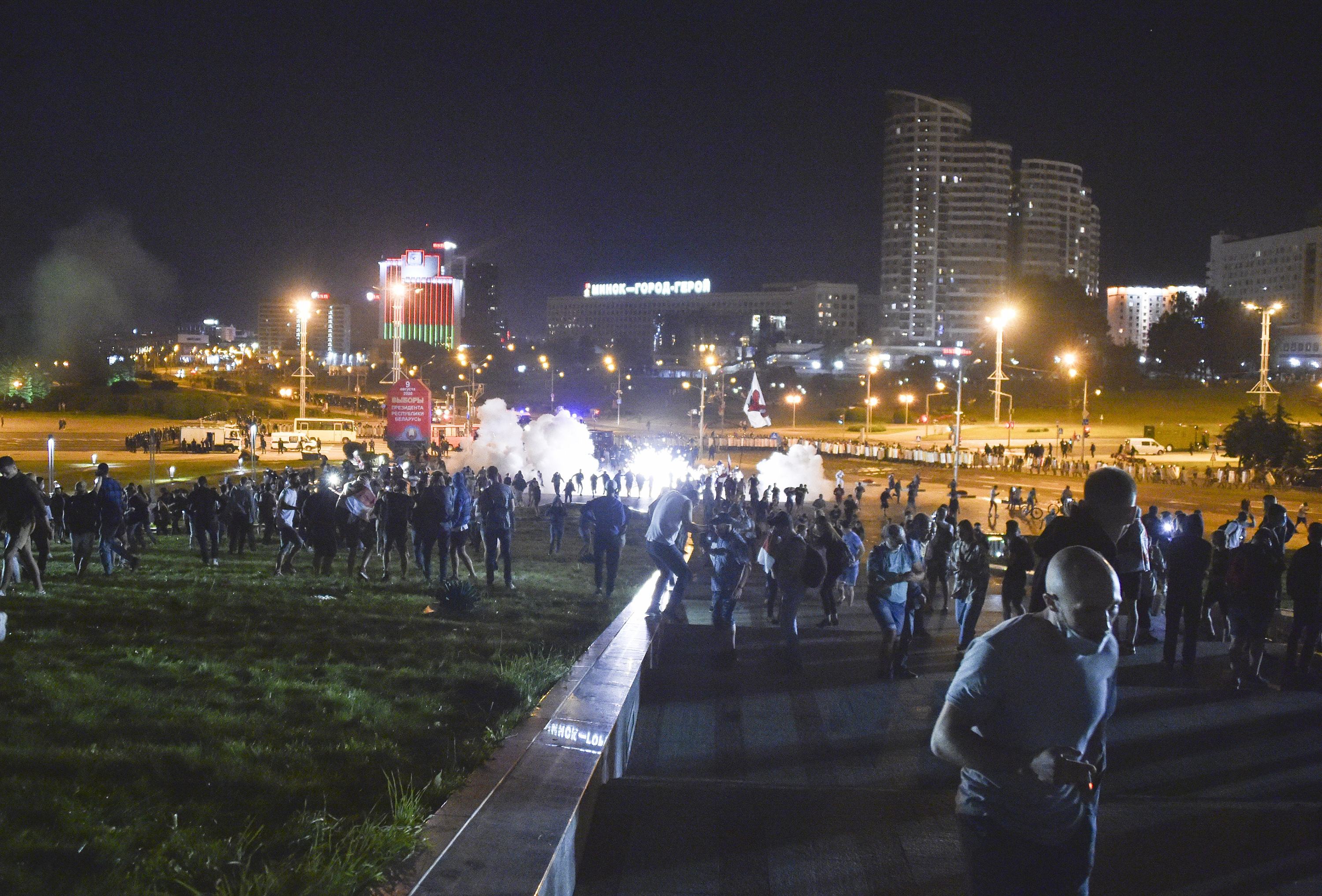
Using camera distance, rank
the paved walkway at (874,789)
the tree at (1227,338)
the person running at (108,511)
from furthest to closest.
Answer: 1. the tree at (1227,338)
2. the person running at (108,511)
3. the paved walkway at (874,789)

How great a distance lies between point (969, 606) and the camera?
29.3 feet

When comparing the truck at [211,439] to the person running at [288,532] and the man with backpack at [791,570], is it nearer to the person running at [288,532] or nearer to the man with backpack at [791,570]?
the person running at [288,532]

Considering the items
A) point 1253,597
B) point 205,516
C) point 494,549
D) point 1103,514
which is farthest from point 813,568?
point 205,516

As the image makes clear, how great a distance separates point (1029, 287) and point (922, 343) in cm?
3432

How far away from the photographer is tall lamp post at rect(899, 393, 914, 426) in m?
75.9

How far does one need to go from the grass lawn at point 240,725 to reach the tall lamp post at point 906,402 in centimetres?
6849

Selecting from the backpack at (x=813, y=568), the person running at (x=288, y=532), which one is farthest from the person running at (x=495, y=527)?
the backpack at (x=813, y=568)

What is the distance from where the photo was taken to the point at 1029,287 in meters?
108

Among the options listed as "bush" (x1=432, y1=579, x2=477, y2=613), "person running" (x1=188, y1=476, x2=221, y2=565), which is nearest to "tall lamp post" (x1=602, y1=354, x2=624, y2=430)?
"person running" (x1=188, y1=476, x2=221, y2=565)

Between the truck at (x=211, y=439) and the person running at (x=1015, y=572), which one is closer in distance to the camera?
the person running at (x=1015, y=572)

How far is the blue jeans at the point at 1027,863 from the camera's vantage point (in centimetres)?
271

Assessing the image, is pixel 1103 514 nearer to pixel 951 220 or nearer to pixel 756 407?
pixel 756 407

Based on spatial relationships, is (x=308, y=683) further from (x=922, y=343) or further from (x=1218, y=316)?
(x=922, y=343)

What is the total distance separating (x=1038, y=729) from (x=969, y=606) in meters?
6.55
